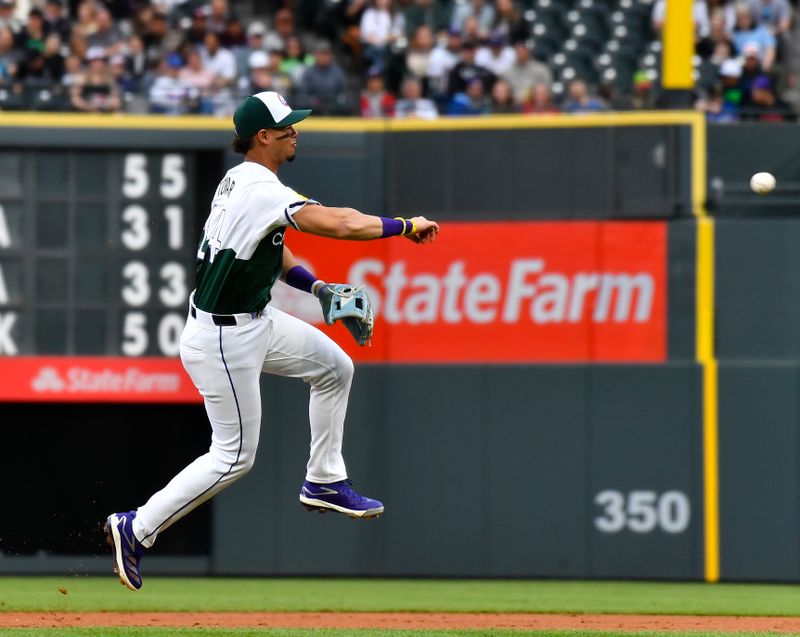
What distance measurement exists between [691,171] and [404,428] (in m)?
2.90

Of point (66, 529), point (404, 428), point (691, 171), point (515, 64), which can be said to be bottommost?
point (66, 529)

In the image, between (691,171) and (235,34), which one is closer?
(691,171)

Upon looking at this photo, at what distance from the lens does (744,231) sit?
38.8 feet

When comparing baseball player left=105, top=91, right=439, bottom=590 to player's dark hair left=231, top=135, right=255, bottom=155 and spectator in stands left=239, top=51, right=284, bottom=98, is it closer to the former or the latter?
player's dark hair left=231, top=135, right=255, bottom=155

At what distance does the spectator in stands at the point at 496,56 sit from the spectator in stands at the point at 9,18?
3.94m

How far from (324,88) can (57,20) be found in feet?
8.45

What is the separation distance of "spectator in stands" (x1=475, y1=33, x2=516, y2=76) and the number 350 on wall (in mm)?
4043

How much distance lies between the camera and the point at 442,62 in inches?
547

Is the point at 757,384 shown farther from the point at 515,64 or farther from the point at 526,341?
the point at 515,64

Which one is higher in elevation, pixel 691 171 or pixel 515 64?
pixel 515 64

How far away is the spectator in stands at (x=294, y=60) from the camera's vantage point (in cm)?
1343

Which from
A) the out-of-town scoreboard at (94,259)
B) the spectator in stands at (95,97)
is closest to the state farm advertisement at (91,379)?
the out-of-town scoreboard at (94,259)

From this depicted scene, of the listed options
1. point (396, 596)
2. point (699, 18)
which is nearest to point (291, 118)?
point (396, 596)

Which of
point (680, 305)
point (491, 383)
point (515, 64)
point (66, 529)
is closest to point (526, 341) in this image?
point (491, 383)
